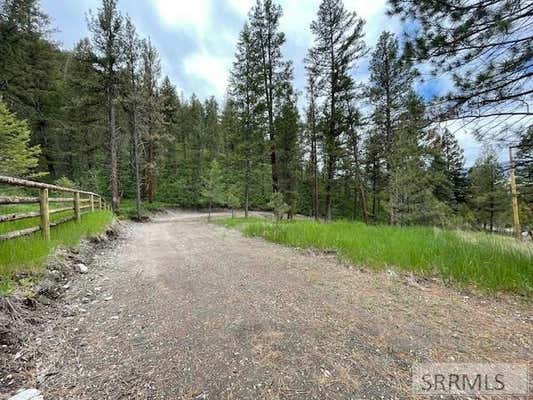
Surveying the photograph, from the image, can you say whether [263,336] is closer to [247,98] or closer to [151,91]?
[247,98]

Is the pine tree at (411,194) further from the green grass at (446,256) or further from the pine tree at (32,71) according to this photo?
the pine tree at (32,71)

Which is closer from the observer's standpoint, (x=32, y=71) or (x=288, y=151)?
(x=32, y=71)

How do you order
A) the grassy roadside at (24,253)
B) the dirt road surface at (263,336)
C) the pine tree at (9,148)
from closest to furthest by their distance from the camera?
the dirt road surface at (263,336)
the grassy roadside at (24,253)
the pine tree at (9,148)

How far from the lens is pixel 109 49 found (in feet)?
46.5

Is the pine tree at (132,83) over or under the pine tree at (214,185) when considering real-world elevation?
over

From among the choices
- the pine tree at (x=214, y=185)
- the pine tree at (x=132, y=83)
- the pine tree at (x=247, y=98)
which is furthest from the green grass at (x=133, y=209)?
the pine tree at (x=247, y=98)

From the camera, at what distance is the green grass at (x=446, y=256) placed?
330 cm

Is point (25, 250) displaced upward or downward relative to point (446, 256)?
upward

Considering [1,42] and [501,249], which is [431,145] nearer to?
[501,249]

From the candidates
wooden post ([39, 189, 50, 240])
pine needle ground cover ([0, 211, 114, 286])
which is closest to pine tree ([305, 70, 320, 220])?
pine needle ground cover ([0, 211, 114, 286])

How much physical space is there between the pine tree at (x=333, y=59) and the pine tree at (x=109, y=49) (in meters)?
11.4

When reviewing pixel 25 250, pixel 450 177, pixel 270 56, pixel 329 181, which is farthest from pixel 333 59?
pixel 450 177

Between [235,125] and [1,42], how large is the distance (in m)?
11.8

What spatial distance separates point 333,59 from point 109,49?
13.0m
